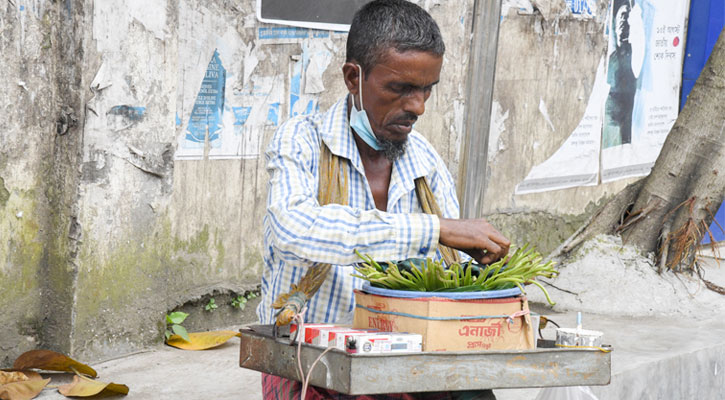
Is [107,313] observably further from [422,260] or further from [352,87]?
[422,260]

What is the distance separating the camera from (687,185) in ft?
18.0

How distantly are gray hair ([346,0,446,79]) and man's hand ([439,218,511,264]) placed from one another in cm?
52

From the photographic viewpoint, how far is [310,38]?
4.78m

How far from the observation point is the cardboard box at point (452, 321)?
206 cm

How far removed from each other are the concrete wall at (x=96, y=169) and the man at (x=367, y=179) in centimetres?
134

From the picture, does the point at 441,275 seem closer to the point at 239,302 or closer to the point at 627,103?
the point at 239,302

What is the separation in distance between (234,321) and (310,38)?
1.44m

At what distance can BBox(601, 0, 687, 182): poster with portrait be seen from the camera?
7.26 metres

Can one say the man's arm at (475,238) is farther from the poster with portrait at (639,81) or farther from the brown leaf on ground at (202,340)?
the poster with portrait at (639,81)

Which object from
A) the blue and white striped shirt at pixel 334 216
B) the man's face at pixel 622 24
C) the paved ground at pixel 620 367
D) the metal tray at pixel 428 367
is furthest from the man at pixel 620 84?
the metal tray at pixel 428 367

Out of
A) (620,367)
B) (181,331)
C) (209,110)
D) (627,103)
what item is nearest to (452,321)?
(620,367)

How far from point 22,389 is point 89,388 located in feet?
0.74

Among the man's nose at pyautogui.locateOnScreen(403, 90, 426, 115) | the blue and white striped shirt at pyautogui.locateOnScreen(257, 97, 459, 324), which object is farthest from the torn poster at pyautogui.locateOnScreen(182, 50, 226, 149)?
the man's nose at pyautogui.locateOnScreen(403, 90, 426, 115)

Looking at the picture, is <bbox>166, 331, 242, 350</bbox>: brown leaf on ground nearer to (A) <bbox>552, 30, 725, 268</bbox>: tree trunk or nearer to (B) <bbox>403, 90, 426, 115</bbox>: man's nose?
(B) <bbox>403, 90, 426, 115</bbox>: man's nose
